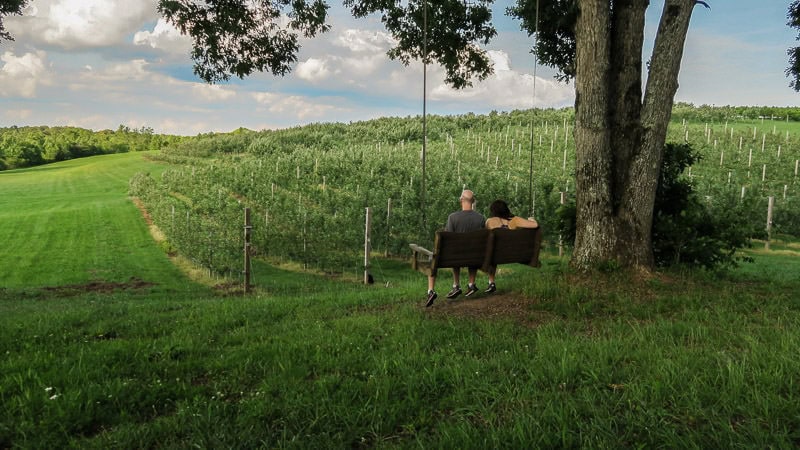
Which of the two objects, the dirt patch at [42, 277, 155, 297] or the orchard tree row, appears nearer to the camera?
the orchard tree row

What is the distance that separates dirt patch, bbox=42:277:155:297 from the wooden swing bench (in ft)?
44.7

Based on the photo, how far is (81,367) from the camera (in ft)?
13.0

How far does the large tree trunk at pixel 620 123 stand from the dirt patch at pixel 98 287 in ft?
49.6

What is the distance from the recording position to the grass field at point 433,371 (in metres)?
2.79

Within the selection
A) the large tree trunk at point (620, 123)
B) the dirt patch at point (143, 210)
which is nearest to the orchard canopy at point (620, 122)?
the large tree trunk at point (620, 123)

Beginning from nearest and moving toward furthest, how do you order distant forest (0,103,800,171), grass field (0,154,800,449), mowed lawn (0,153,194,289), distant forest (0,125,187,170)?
grass field (0,154,800,449) < mowed lawn (0,153,194,289) < distant forest (0,103,800,171) < distant forest (0,125,187,170)

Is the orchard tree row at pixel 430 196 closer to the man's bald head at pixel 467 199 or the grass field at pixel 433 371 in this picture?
the grass field at pixel 433 371

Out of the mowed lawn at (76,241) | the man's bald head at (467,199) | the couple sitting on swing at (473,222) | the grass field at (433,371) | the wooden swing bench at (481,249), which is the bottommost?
the mowed lawn at (76,241)

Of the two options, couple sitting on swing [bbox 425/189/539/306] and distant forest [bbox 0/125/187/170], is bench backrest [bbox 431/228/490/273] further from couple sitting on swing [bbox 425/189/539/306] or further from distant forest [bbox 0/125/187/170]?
distant forest [bbox 0/125/187/170]

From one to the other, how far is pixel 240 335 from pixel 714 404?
4.15m

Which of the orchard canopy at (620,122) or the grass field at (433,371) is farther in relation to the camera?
the orchard canopy at (620,122)

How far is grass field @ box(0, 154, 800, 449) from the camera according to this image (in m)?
2.79

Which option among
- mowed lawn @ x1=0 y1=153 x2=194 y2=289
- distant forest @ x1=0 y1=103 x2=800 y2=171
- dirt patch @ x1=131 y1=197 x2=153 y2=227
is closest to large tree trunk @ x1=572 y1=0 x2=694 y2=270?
mowed lawn @ x1=0 y1=153 x2=194 y2=289

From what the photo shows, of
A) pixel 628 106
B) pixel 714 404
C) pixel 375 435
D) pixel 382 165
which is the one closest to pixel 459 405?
pixel 375 435
